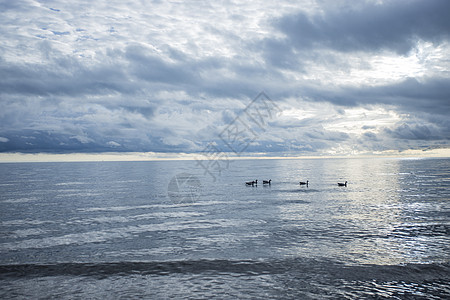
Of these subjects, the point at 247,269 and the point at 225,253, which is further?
the point at 225,253

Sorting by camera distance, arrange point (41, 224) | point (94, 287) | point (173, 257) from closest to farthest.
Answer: point (94, 287)
point (173, 257)
point (41, 224)

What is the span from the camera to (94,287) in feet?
64.0

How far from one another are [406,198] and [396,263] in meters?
41.0

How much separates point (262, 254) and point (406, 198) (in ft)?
148

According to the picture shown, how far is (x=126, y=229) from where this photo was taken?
34.2 meters

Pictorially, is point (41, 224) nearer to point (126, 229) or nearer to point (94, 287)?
point (126, 229)

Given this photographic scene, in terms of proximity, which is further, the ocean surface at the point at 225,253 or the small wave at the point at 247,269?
the small wave at the point at 247,269

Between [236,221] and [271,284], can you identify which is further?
[236,221]

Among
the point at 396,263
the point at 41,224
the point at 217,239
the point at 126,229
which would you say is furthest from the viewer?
the point at 41,224

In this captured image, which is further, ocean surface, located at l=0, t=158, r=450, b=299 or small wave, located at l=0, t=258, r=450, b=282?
small wave, located at l=0, t=258, r=450, b=282

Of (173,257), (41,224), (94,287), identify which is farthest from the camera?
(41,224)

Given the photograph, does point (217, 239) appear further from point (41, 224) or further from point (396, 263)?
point (41, 224)

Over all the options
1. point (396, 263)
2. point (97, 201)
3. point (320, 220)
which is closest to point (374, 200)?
point (320, 220)

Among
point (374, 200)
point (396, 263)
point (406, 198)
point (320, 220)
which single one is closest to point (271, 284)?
point (396, 263)
